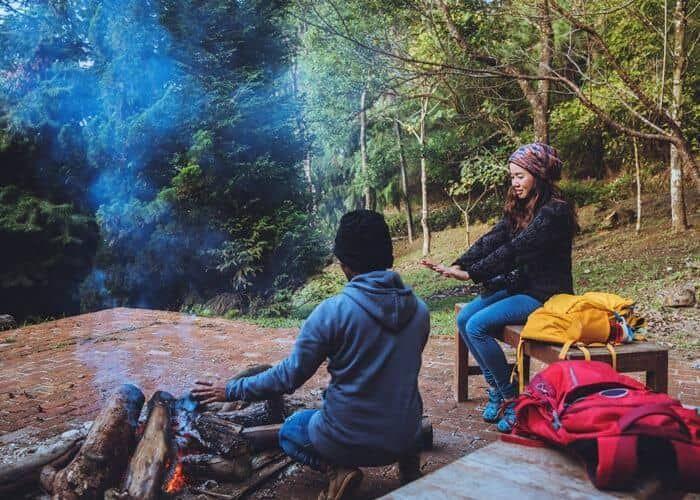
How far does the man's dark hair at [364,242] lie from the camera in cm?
232

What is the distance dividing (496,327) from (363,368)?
1.44 meters

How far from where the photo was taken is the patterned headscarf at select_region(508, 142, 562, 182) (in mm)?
3348

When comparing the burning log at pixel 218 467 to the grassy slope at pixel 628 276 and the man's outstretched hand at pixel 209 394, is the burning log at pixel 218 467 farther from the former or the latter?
the grassy slope at pixel 628 276

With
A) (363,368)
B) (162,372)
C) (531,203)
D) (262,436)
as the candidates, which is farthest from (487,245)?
(162,372)

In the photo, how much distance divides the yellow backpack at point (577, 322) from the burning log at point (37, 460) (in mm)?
2502

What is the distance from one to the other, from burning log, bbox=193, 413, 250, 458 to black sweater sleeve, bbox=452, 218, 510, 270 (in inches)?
70.7

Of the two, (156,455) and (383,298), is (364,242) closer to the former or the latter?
(383,298)

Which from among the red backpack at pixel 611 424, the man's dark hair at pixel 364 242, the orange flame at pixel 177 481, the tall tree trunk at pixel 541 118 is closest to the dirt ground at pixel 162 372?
the orange flame at pixel 177 481

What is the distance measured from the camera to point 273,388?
7.60ft

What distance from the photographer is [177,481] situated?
9.09 ft

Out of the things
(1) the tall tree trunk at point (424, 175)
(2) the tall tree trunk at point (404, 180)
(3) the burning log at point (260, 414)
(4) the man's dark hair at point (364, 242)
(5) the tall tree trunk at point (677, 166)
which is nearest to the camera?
(4) the man's dark hair at point (364, 242)

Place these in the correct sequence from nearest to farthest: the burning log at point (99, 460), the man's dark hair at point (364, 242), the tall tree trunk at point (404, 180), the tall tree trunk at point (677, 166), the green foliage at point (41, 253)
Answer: the man's dark hair at point (364, 242), the burning log at point (99, 460), the tall tree trunk at point (677, 166), the green foliage at point (41, 253), the tall tree trunk at point (404, 180)

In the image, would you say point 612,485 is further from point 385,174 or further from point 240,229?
point 385,174

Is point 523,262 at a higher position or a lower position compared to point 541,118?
lower
